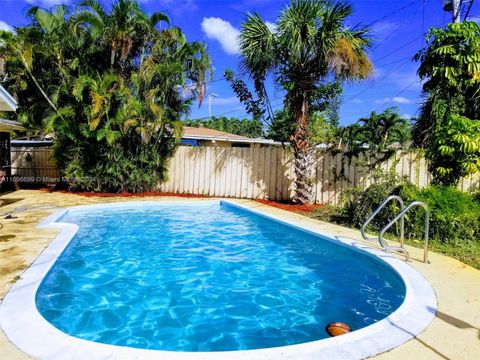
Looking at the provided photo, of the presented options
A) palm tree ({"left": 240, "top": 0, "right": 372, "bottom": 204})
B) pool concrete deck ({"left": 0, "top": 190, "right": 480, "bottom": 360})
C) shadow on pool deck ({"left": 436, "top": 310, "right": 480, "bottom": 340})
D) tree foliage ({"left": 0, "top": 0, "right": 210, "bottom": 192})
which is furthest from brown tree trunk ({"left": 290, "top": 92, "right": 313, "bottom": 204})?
shadow on pool deck ({"left": 436, "top": 310, "right": 480, "bottom": 340})

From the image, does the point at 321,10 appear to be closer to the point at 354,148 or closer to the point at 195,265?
the point at 354,148

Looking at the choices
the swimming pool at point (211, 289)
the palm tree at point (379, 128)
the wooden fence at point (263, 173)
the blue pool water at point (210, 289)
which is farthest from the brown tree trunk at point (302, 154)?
the blue pool water at point (210, 289)

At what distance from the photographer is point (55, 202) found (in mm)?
10586

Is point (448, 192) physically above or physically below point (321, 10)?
below

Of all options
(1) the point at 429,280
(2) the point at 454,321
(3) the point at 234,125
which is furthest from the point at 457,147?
(3) the point at 234,125

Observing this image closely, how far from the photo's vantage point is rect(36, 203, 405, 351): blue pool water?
387cm

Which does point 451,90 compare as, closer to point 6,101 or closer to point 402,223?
point 402,223

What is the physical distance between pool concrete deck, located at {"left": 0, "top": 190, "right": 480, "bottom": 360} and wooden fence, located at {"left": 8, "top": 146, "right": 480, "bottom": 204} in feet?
8.39

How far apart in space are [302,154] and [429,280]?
6638mm

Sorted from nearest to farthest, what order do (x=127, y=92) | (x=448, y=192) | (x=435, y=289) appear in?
(x=435, y=289), (x=448, y=192), (x=127, y=92)

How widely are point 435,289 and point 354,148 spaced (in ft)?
23.3

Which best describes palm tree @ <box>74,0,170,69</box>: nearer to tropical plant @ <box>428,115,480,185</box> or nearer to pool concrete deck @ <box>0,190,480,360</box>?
pool concrete deck @ <box>0,190,480,360</box>

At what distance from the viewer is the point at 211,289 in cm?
507

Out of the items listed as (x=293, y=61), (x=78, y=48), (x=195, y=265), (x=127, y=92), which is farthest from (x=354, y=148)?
(x=78, y=48)
